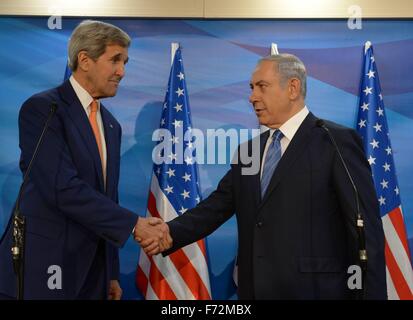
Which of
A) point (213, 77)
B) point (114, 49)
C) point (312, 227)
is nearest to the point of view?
point (312, 227)

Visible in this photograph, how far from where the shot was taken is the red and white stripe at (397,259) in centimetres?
467

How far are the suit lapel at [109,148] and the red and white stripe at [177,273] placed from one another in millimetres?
1324

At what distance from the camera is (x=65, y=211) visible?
324 centimetres

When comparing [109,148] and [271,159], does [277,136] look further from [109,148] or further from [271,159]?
[109,148]

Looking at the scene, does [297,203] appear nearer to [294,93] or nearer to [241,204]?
[241,204]

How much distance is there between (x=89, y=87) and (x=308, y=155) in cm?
122

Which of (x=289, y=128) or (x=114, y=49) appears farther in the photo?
(x=114, y=49)

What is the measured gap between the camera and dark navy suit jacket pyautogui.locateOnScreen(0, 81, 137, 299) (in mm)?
3178

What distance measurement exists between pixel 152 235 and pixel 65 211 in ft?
1.85

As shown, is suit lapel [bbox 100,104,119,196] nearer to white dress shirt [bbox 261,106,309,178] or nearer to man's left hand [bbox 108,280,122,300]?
man's left hand [bbox 108,280,122,300]

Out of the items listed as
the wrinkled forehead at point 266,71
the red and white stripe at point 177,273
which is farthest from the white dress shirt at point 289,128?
the red and white stripe at point 177,273

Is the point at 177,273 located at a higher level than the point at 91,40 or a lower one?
lower

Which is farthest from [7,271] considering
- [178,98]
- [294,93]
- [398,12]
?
[398,12]

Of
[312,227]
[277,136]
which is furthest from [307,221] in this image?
[277,136]
